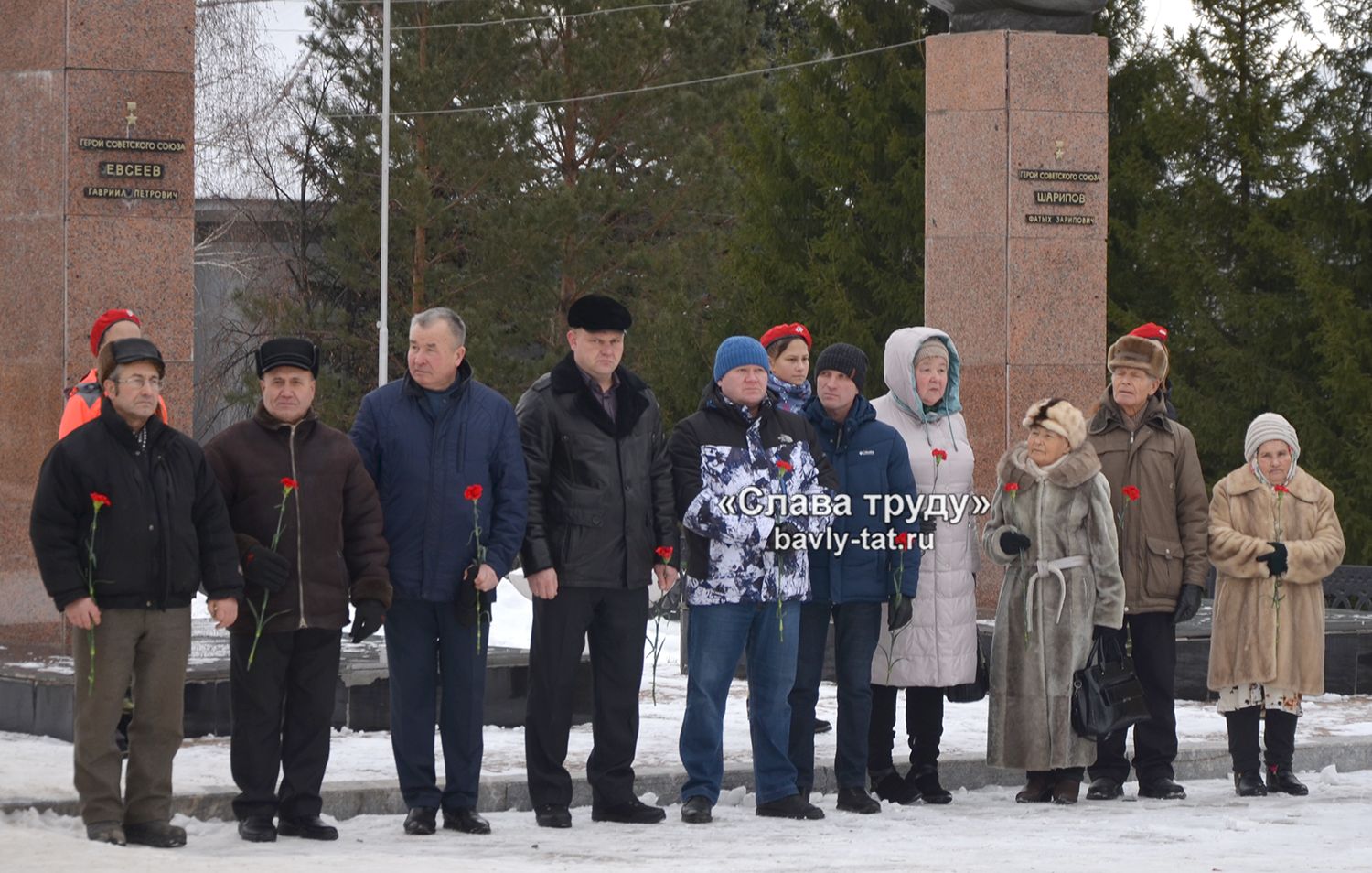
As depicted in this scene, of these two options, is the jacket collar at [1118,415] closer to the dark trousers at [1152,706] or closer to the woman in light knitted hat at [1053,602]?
the woman in light knitted hat at [1053,602]

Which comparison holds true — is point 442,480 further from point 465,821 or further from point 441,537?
point 465,821

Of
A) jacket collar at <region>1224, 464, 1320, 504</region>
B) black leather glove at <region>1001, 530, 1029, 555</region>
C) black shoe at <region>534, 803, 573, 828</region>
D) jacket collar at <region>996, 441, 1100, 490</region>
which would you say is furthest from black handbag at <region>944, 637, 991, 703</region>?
black shoe at <region>534, 803, 573, 828</region>

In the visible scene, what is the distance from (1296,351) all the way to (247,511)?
1610 centimetres

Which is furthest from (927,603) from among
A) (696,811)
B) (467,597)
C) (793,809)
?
(467,597)

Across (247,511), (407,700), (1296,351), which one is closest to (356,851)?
(407,700)

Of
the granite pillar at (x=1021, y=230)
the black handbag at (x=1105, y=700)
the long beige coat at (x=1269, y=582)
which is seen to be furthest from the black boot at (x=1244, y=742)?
the granite pillar at (x=1021, y=230)

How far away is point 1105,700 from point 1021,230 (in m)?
6.48

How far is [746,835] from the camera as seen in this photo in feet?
25.1

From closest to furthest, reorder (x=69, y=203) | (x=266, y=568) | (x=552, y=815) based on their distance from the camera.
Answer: (x=266, y=568) → (x=552, y=815) → (x=69, y=203)

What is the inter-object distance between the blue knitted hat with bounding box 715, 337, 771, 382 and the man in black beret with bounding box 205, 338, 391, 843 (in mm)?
A: 1471

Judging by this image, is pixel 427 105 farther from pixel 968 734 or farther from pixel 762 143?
pixel 968 734

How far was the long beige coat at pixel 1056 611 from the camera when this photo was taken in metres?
8.56

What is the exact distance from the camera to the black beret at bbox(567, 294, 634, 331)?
7965 millimetres

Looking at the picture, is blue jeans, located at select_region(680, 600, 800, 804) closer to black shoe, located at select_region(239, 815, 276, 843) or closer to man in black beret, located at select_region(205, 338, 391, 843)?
man in black beret, located at select_region(205, 338, 391, 843)
